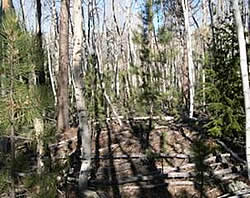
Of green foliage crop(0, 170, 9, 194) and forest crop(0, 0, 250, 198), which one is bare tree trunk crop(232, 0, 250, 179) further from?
green foliage crop(0, 170, 9, 194)

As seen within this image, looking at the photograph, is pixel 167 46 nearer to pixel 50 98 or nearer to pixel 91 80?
pixel 91 80

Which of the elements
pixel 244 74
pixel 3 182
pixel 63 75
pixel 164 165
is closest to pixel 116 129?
pixel 63 75

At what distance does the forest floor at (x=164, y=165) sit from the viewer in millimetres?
7840

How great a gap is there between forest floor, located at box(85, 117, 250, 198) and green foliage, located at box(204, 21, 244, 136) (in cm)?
63

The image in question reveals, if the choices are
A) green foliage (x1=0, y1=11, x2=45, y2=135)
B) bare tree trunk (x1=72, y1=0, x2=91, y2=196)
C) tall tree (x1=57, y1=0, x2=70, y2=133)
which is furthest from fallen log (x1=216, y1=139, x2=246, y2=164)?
green foliage (x1=0, y1=11, x2=45, y2=135)

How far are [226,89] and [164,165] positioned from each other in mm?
2547

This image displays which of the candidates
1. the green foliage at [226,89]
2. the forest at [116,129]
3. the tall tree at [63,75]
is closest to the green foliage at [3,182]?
the forest at [116,129]

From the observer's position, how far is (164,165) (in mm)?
9719

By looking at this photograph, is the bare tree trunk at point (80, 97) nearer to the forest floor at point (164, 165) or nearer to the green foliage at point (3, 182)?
the forest floor at point (164, 165)

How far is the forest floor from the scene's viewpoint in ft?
25.7

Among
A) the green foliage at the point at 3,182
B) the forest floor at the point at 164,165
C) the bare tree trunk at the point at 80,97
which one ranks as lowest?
the forest floor at the point at 164,165

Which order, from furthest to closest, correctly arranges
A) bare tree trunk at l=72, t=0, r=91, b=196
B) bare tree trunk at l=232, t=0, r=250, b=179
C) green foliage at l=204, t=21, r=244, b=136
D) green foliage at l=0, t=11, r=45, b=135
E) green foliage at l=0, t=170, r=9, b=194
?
green foliage at l=204, t=21, r=244, b=136 < bare tree trunk at l=232, t=0, r=250, b=179 < bare tree trunk at l=72, t=0, r=91, b=196 < green foliage at l=0, t=170, r=9, b=194 < green foliage at l=0, t=11, r=45, b=135

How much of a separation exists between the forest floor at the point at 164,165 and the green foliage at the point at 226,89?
63 cm

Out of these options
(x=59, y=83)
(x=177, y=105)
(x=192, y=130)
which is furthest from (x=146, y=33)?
(x=192, y=130)
